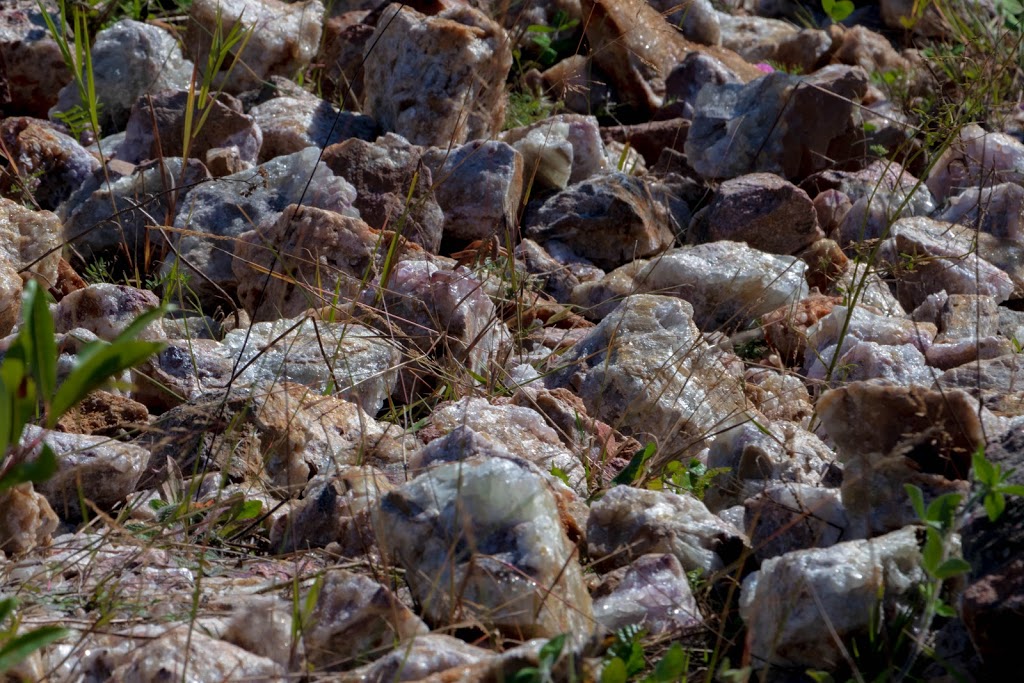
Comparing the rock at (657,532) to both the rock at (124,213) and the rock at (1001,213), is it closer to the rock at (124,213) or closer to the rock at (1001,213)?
the rock at (124,213)

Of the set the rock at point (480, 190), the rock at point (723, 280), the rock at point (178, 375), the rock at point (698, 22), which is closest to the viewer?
the rock at point (178, 375)

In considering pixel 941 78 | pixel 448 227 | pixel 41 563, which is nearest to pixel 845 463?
pixel 41 563

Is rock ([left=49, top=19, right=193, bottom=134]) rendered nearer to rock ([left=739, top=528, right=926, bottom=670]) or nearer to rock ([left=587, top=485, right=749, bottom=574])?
rock ([left=587, top=485, right=749, bottom=574])

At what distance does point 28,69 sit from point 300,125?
1.21m

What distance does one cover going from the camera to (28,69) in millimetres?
A: 4652

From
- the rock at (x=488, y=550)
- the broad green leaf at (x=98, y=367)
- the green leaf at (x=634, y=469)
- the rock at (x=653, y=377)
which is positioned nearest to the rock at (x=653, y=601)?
the rock at (x=488, y=550)

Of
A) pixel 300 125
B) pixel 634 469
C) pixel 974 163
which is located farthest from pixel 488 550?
pixel 974 163

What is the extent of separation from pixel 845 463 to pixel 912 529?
31 centimetres

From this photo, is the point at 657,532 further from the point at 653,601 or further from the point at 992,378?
the point at 992,378

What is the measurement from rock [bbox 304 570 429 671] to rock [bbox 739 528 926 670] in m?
0.46

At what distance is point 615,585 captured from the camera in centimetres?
176

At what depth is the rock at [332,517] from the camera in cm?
186

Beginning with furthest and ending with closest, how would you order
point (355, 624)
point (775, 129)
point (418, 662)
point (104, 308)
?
1. point (775, 129)
2. point (104, 308)
3. point (355, 624)
4. point (418, 662)

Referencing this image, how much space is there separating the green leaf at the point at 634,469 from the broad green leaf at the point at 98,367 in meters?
1.38
